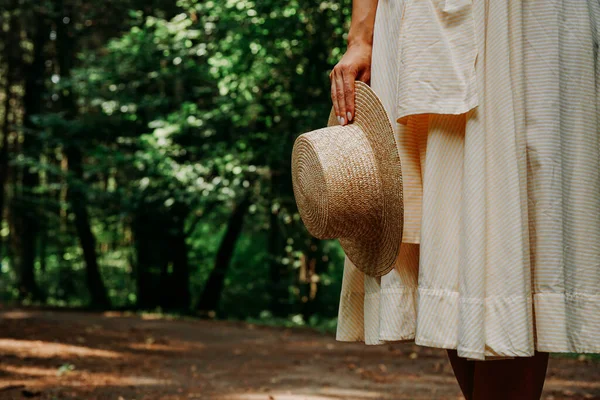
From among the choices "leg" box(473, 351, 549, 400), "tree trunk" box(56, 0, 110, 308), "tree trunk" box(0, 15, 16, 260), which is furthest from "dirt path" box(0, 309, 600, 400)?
"tree trunk" box(0, 15, 16, 260)

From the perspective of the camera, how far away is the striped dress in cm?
143

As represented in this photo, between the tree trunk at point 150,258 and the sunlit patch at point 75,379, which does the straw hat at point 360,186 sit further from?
the tree trunk at point 150,258

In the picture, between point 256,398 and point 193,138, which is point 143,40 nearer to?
point 193,138

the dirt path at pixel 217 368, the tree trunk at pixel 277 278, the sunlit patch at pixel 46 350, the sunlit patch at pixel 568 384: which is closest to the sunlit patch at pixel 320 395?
the dirt path at pixel 217 368

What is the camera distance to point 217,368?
580 centimetres

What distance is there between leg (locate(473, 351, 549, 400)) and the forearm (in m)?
0.84

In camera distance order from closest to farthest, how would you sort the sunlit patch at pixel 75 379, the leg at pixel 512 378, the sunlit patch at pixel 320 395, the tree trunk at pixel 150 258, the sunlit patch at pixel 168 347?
the leg at pixel 512 378 < the sunlit patch at pixel 320 395 < the sunlit patch at pixel 75 379 < the sunlit patch at pixel 168 347 < the tree trunk at pixel 150 258

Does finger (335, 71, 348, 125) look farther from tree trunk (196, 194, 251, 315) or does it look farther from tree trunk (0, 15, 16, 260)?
tree trunk (0, 15, 16, 260)

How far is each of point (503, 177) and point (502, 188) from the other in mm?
23

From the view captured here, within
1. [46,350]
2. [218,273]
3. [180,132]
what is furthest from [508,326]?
[218,273]

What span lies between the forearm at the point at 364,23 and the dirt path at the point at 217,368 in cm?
279

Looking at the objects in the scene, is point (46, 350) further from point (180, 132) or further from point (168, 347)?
point (180, 132)

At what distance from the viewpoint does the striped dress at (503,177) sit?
143cm

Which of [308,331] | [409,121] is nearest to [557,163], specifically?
[409,121]
